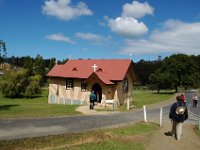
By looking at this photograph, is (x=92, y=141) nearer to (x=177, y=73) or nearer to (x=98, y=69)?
(x=98, y=69)

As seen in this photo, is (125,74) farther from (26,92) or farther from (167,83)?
(167,83)

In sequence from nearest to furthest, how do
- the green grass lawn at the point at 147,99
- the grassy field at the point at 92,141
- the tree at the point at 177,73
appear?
the grassy field at the point at 92,141, the green grass lawn at the point at 147,99, the tree at the point at 177,73

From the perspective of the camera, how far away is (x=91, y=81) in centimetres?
3947

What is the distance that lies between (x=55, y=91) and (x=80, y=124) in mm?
23186

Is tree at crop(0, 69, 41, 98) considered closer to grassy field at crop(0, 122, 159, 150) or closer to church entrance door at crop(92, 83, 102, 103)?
church entrance door at crop(92, 83, 102, 103)

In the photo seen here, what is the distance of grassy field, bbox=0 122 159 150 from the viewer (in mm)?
14531

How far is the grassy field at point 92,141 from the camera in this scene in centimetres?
1453

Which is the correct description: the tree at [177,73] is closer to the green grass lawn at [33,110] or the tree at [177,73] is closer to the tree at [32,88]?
the tree at [32,88]

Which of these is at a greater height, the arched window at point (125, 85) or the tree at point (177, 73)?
the tree at point (177, 73)

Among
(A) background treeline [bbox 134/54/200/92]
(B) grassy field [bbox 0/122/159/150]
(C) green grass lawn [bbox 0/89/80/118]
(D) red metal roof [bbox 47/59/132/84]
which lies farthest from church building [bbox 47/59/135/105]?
(A) background treeline [bbox 134/54/200/92]

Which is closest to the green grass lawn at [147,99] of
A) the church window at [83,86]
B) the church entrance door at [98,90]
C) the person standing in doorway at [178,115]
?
the church entrance door at [98,90]

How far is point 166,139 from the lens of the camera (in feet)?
56.0

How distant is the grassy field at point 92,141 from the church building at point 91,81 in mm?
18935

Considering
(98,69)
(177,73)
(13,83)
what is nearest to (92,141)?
(98,69)
